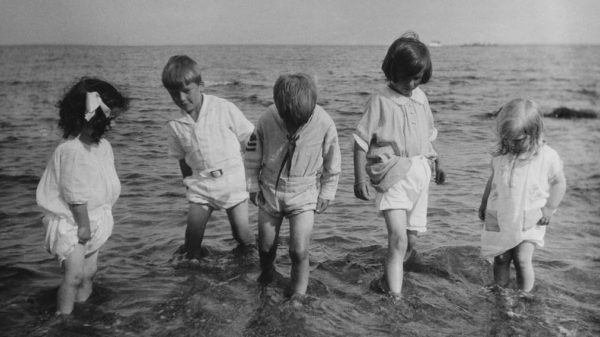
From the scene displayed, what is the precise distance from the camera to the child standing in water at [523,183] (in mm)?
3549

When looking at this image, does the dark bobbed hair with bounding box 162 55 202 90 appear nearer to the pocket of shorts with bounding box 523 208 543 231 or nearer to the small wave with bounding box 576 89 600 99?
the pocket of shorts with bounding box 523 208 543 231

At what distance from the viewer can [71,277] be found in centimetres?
344

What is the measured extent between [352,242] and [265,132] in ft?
6.59

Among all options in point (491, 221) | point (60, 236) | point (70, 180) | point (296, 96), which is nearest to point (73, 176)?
point (70, 180)

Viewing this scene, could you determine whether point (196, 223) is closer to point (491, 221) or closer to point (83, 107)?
point (83, 107)

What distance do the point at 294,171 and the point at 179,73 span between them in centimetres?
119

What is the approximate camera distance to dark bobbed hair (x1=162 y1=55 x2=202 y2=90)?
4.04m

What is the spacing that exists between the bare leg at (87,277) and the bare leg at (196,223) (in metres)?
0.88

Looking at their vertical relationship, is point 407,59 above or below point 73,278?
above

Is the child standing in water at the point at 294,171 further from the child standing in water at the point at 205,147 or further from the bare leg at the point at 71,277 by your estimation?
the bare leg at the point at 71,277

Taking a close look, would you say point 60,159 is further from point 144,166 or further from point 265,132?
point 144,166

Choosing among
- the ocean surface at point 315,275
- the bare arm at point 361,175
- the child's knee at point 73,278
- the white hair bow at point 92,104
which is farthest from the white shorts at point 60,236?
the bare arm at point 361,175

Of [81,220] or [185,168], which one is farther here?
[185,168]

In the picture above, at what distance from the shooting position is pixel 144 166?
9094mm
